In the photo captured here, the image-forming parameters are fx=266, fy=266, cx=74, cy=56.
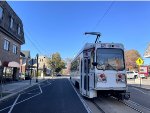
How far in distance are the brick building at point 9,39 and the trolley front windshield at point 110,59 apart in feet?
52.2

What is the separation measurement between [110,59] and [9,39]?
23723 millimetres

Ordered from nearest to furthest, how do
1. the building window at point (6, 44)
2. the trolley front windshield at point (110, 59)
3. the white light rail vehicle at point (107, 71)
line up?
the white light rail vehicle at point (107, 71), the trolley front windshield at point (110, 59), the building window at point (6, 44)

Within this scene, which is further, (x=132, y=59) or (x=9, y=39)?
(x=132, y=59)

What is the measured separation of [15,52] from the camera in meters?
41.6

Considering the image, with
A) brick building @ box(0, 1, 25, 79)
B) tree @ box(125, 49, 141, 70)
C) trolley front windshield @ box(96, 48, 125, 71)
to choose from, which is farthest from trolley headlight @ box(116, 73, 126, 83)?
tree @ box(125, 49, 141, 70)

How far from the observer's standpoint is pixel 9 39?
36688mm

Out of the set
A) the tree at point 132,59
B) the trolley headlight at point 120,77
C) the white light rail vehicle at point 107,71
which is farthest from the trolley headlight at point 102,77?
the tree at point 132,59

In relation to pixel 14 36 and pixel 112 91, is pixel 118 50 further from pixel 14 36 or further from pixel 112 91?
pixel 14 36

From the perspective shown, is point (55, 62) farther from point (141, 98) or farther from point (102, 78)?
point (102, 78)

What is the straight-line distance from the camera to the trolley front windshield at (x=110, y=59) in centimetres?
1578

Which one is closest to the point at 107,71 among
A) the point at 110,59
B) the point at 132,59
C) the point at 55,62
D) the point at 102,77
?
the point at 102,77

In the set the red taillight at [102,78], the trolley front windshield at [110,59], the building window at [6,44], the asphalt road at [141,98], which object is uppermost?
the building window at [6,44]

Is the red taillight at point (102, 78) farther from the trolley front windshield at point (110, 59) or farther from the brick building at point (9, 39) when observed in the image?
the brick building at point (9, 39)

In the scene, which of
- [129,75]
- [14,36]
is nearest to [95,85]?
[14,36]
